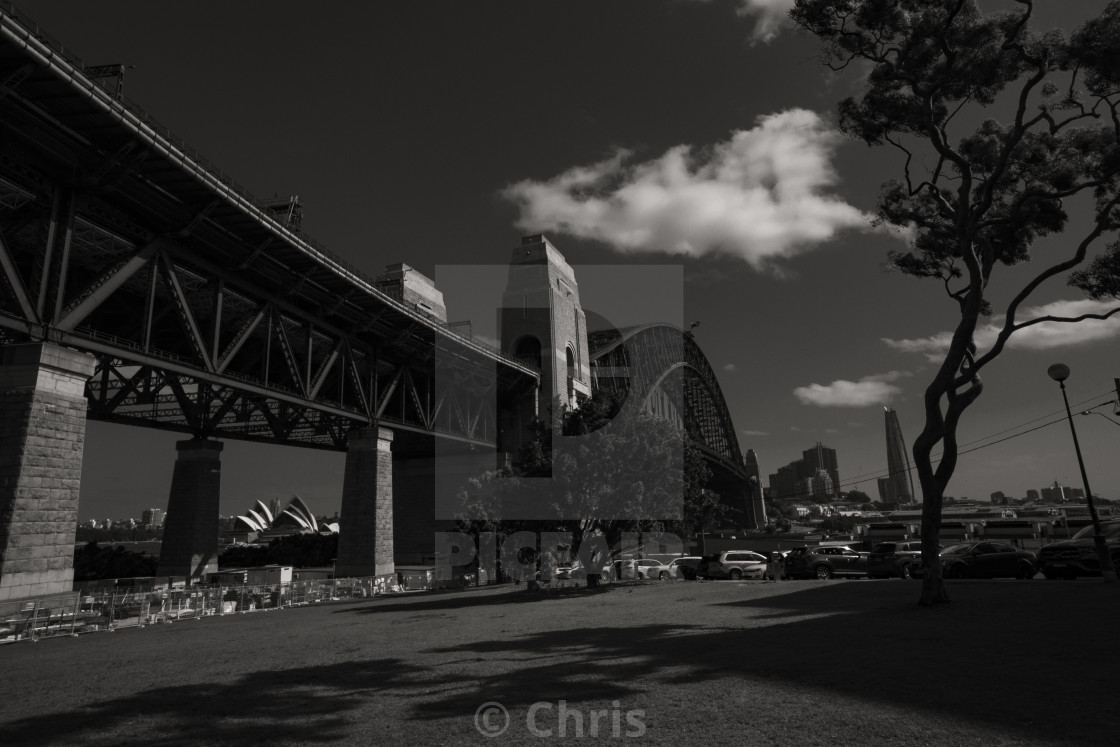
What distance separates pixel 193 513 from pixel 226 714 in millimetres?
39590

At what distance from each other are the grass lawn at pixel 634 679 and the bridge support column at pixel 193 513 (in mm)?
26363

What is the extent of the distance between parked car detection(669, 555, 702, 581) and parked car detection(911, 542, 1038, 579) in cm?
1277

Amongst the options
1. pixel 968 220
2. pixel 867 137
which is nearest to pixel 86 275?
pixel 867 137

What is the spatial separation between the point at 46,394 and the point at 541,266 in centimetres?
4495

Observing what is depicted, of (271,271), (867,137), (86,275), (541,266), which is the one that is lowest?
(867,137)

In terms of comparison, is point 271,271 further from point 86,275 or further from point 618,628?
point 618,628

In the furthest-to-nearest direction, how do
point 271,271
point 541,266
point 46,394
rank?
point 541,266 < point 271,271 < point 46,394

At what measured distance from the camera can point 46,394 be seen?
2086cm

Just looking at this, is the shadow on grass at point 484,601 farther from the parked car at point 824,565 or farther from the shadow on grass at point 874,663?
the shadow on grass at point 874,663

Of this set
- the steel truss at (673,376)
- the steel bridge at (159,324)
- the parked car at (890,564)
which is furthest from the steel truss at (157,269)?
the steel truss at (673,376)

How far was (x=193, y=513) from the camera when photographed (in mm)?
43125

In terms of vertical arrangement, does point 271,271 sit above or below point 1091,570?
above

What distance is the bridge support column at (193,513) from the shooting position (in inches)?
1676

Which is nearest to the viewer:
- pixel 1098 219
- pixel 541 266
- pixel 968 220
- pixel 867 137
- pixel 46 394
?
pixel 1098 219
